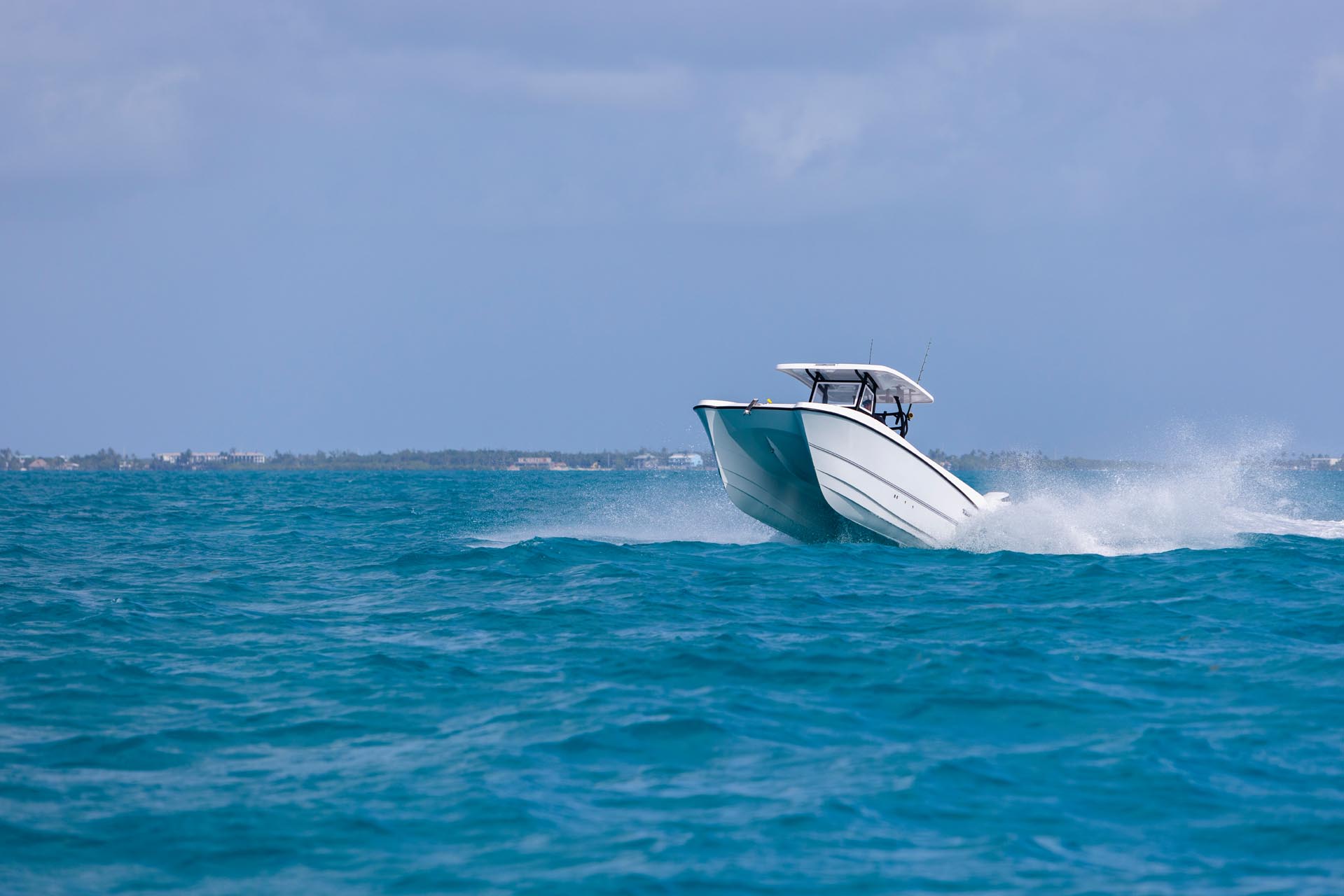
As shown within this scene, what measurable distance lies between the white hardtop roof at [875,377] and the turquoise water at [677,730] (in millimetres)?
2876

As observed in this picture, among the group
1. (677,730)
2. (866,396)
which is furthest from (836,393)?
(677,730)

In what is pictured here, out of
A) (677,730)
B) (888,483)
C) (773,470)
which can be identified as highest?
(773,470)

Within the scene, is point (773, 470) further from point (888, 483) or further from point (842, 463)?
point (888, 483)

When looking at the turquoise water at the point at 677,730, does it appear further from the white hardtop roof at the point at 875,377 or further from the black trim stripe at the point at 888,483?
the white hardtop roof at the point at 875,377

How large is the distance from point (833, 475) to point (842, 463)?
22 cm

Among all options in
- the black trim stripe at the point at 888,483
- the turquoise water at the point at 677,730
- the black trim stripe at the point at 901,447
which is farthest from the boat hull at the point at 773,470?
the turquoise water at the point at 677,730

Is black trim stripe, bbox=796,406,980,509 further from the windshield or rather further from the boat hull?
the windshield

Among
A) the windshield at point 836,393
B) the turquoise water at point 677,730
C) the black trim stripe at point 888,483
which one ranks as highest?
the windshield at point 836,393

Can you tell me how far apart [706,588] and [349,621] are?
428 cm

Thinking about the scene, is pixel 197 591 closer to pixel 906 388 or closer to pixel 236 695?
pixel 236 695

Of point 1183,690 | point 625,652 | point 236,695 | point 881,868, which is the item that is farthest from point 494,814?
point 1183,690

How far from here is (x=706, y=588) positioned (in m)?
14.2

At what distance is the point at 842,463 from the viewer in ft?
55.2

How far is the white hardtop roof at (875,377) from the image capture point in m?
16.9
